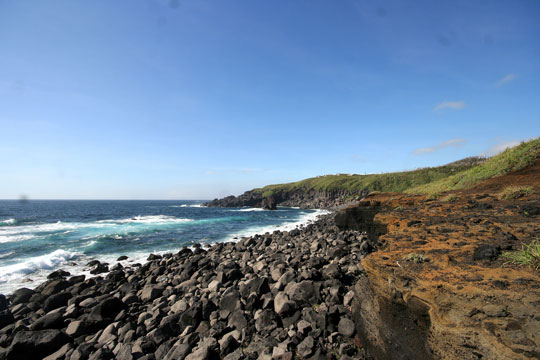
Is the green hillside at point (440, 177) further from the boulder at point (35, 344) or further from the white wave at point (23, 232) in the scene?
the white wave at point (23, 232)

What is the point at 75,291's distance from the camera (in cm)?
1356

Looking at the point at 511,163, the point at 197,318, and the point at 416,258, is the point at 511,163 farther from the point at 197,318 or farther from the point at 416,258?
the point at 197,318

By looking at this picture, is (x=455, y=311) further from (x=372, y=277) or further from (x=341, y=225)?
(x=341, y=225)

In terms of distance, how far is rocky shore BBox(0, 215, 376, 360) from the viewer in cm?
712

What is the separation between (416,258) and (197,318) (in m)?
8.50

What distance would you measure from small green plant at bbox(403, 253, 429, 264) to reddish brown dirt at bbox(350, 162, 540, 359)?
0.13 m

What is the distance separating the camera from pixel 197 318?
9.20 m

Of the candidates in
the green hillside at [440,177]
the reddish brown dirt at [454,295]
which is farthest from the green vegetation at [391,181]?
the reddish brown dirt at [454,295]

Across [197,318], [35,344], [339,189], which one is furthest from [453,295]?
[339,189]

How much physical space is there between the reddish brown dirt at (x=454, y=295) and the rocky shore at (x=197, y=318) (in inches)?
58.0

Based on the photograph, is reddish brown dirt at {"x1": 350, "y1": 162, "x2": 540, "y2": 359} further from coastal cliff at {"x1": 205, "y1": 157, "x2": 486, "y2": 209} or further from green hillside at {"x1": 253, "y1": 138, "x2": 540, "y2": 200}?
coastal cliff at {"x1": 205, "y1": 157, "x2": 486, "y2": 209}

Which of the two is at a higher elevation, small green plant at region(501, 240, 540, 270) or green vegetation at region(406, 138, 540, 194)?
green vegetation at region(406, 138, 540, 194)

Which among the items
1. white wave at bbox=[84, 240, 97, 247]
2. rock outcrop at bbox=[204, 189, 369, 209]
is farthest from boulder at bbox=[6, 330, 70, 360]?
rock outcrop at bbox=[204, 189, 369, 209]

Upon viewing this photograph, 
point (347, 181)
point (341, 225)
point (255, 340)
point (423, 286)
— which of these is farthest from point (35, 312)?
point (347, 181)
